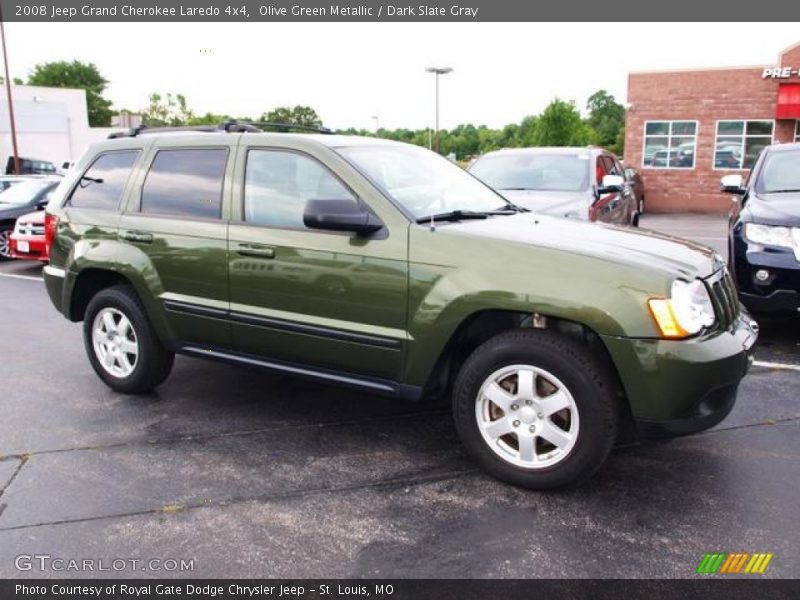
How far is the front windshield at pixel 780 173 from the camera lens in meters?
6.73

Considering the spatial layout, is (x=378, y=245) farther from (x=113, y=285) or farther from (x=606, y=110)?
(x=606, y=110)

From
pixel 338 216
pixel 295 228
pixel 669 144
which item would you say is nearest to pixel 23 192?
pixel 295 228

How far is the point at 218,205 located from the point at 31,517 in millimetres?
1993

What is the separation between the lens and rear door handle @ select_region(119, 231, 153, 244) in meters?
4.61

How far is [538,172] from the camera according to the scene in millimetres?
8703

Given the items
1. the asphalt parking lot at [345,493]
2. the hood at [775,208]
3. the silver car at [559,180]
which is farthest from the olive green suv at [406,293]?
the silver car at [559,180]

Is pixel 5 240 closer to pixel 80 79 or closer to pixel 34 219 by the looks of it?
pixel 34 219

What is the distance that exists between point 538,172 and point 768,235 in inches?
130

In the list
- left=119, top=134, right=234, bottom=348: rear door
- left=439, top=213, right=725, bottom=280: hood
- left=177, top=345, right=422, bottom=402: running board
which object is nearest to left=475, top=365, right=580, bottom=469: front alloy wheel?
left=177, top=345, right=422, bottom=402: running board

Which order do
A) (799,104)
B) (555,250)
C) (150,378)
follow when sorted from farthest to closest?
(799,104) < (150,378) < (555,250)

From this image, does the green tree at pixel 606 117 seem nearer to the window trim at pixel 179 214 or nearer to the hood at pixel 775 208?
the hood at pixel 775 208

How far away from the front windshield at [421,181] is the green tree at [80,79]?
8381 centimetres

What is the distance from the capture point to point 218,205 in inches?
172

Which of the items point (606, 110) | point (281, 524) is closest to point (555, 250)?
point (281, 524)
